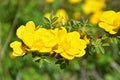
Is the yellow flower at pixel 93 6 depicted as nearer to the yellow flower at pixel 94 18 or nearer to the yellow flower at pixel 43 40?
the yellow flower at pixel 94 18

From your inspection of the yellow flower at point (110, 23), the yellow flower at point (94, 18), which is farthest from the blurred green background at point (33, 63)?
the yellow flower at point (110, 23)

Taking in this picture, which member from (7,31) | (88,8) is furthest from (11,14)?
(88,8)

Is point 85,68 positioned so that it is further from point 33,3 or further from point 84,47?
point 84,47


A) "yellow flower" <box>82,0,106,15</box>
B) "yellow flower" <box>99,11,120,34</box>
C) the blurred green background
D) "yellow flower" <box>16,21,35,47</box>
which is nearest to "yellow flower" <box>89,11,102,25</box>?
"yellow flower" <box>82,0,106,15</box>

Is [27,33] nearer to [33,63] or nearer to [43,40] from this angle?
[43,40]

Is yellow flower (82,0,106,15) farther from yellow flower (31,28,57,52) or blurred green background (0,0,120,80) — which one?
yellow flower (31,28,57,52)

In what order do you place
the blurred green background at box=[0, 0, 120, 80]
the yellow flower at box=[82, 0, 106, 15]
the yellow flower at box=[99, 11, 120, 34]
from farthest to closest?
the yellow flower at box=[82, 0, 106, 15]
the blurred green background at box=[0, 0, 120, 80]
the yellow flower at box=[99, 11, 120, 34]
